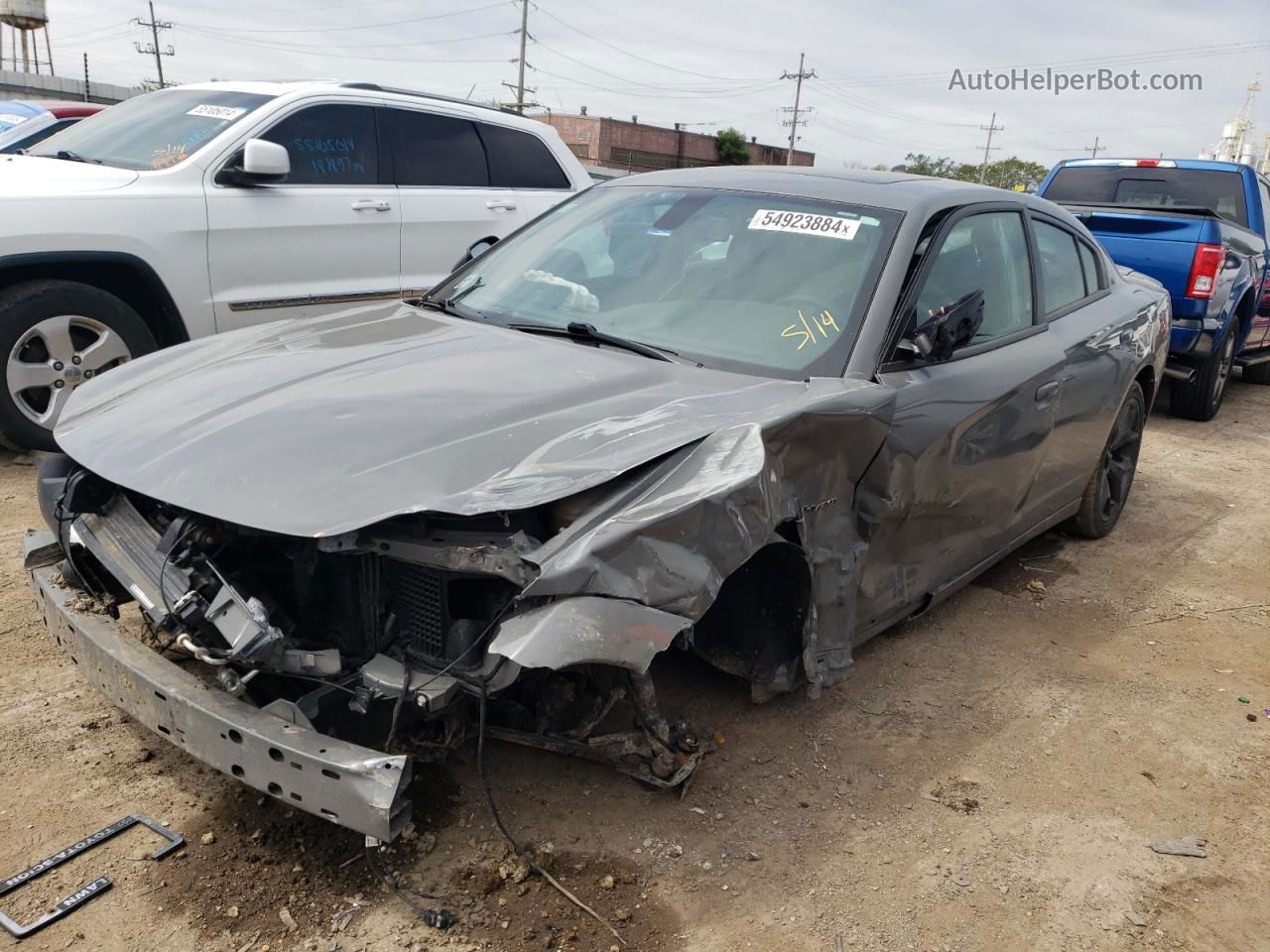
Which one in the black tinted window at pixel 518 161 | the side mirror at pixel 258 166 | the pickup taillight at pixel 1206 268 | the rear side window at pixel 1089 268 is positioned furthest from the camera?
the pickup taillight at pixel 1206 268

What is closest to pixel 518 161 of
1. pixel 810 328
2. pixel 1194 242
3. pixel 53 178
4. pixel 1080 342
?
pixel 53 178

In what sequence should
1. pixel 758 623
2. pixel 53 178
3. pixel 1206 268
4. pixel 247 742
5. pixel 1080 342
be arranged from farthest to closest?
pixel 1206 268
pixel 53 178
pixel 1080 342
pixel 758 623
pixel 247 742

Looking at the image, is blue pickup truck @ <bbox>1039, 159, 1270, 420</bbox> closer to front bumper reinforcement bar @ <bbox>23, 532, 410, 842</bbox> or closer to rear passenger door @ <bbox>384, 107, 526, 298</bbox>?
rear passenger door @ <bbox>384, 107, 526, 298</bbox>

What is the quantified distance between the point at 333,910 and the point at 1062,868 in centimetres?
186

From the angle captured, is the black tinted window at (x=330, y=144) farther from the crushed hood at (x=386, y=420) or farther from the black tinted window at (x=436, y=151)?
the crushed hood at (x=386, y=420)

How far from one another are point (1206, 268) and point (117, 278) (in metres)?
7.39

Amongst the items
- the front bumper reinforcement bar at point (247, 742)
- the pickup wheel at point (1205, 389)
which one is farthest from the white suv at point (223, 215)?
the pickup wheel at point (1205, 389)

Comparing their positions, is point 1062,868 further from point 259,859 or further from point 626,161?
point 626,161

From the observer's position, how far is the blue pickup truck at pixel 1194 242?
308 inches

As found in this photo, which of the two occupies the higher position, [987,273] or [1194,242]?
[987,273]

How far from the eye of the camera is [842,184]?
3629 millimetres

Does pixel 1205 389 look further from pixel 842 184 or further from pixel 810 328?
pixel 810 328


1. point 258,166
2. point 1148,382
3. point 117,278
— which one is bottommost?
point 1148,382

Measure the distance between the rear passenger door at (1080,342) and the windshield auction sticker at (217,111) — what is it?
13.8ft
